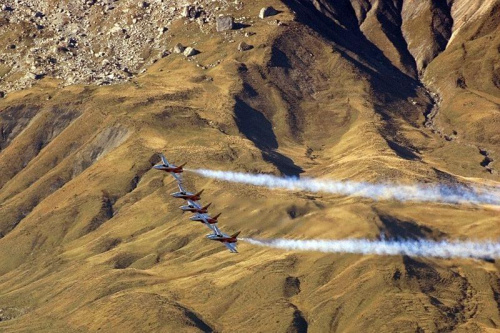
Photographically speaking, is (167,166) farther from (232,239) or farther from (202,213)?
(232,239)

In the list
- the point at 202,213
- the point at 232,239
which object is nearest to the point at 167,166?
the point at 202,213

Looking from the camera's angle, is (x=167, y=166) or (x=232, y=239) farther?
(x=167, y=166)

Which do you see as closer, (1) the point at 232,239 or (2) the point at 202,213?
(1) the point at 232,239
